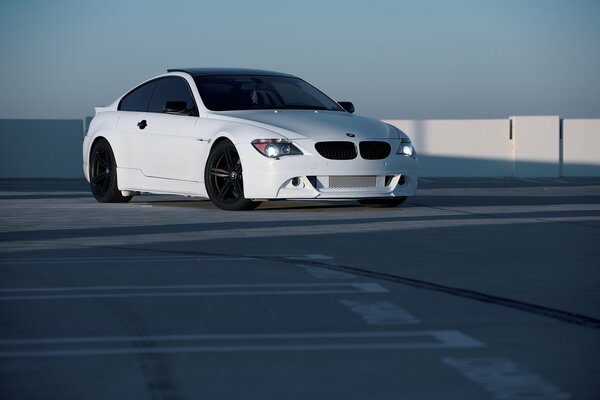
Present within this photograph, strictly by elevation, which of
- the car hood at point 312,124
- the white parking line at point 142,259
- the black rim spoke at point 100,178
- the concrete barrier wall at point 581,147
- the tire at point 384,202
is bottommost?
the concrete barrier wall at point 581,147

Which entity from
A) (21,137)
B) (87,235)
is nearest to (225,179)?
(87,235)

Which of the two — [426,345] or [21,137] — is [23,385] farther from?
[21,137]

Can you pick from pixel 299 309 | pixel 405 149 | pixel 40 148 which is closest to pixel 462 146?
pixel 40 148

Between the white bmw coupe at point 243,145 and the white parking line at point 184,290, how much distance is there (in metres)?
6.30

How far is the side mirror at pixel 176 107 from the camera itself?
49.6ft

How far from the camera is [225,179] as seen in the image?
14.5 metres

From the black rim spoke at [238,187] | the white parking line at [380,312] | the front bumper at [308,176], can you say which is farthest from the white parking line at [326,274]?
the black rim spoke at [238,187]

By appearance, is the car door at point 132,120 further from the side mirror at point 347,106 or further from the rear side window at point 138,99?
the side mirror at point 347,106

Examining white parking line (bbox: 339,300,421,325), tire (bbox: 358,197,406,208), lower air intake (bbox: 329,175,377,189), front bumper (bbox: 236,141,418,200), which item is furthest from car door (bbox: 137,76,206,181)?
white parking line (bbox: 339,300,421,325)

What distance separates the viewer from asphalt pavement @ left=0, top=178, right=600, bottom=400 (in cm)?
488

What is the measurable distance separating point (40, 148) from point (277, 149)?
1500cm

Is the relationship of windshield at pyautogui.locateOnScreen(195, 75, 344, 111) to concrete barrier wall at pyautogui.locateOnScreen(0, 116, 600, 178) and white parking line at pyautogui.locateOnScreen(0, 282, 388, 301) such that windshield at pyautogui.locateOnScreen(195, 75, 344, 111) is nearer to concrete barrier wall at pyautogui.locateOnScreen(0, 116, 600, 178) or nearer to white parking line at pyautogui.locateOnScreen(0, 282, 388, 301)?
white parking line at pyautogui.locateOnScreen(0, 282, 388, 301)

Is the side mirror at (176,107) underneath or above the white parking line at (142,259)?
above

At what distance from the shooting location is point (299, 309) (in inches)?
263
